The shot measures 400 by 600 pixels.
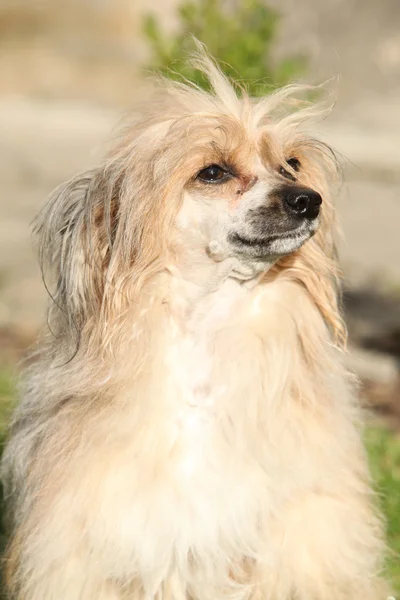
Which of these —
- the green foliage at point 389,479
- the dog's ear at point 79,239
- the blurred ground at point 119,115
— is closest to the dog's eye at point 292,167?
the blurred ground at point 119,115

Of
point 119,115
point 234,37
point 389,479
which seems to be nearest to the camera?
point 119,115

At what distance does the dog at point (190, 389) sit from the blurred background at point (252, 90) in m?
0.63

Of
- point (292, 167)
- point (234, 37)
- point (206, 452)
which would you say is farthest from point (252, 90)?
point (206, 452)

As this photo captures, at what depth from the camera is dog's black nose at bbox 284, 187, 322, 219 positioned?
3051 mm

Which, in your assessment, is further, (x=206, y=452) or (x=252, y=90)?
(x=252, y=90)

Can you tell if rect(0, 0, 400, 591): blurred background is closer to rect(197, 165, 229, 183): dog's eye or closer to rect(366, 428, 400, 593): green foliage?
rect(366, 428, 400, 593): green foliage

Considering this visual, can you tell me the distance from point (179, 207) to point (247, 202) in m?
0.24

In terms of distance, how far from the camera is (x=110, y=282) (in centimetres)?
312

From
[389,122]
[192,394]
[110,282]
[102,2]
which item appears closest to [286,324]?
[192,394]

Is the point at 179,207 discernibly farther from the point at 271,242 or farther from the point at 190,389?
the point at 190,389

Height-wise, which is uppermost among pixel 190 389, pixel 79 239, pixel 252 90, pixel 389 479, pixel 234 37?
pixel 234 37

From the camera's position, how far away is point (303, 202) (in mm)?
3053

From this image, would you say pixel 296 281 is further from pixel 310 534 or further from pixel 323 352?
pixel 310 534

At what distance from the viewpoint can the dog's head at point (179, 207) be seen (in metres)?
3.10
